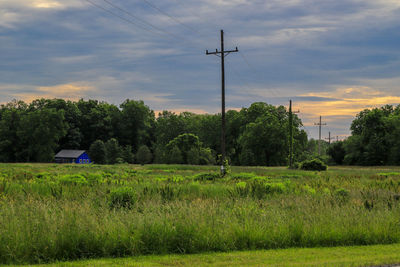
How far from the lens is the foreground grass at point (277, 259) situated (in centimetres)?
958

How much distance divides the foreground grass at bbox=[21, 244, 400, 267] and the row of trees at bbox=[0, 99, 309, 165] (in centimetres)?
7994

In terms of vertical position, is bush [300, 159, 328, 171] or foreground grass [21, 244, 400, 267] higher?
foreground grass [21, 244, 400, 267]

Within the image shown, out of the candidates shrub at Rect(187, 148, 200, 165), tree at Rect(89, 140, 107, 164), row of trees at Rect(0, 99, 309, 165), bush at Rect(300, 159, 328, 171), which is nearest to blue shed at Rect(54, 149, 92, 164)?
row of trees at Rect(0, 99, 309, 165)

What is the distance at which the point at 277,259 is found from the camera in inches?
396

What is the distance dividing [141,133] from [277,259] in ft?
438

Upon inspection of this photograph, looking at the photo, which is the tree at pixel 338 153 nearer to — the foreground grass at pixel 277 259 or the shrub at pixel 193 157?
the shrub at pixel 193 157

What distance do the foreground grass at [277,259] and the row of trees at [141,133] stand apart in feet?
262

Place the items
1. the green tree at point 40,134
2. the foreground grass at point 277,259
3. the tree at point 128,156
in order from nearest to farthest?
1. the foreground grass at point 277,259
2. the green tree at point 40,134
3. the tree at point 128,156

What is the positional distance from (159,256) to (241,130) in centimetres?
10461

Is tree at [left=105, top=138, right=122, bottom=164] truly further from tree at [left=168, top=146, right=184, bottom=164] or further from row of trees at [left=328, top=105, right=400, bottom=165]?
row of trees at [left=328, top=105, right=400, bottom=165]

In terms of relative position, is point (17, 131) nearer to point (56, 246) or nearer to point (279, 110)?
→ point (279, 110)

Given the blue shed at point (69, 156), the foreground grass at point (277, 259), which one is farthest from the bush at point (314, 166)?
the blue shed at point (69, 156)

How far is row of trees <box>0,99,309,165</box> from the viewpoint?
99.4m

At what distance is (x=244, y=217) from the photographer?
13.0 m
